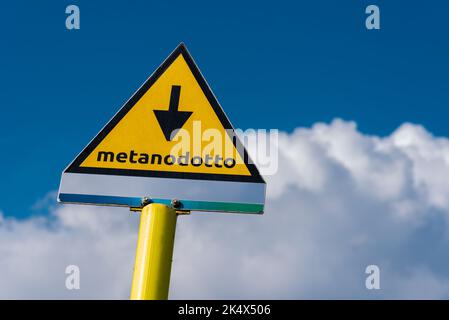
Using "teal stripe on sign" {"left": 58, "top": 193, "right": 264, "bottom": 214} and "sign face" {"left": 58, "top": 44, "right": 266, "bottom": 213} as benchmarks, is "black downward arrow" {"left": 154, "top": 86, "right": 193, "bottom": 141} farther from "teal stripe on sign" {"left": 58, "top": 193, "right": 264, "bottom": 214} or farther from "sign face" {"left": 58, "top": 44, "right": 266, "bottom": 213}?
"teal stripe on sign" {"left": 58, "top": 193, "right": 264, "bottom": 214}

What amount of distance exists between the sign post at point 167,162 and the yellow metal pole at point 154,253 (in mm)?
13

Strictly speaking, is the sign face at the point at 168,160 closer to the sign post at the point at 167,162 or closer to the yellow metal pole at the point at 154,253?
the sign post at the point at 167,162

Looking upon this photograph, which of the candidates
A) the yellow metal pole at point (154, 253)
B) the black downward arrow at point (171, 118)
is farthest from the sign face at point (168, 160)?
the yellow metal pole at point (154, 253)

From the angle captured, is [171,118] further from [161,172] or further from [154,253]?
[154,253]

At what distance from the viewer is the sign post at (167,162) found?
18.5ft

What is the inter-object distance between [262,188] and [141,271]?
1163mm

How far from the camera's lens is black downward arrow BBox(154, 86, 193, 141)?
19.5ft

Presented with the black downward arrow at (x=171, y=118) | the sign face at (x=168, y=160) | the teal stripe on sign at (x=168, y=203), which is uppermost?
the black downward arrow at (x=171, y=118)

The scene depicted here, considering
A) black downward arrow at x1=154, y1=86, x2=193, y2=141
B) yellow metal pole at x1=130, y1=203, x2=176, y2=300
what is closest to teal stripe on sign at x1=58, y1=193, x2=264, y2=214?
yellow metal pole at x1=130, y1=203, x2=176, y2=300

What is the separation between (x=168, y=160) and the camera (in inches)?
229
